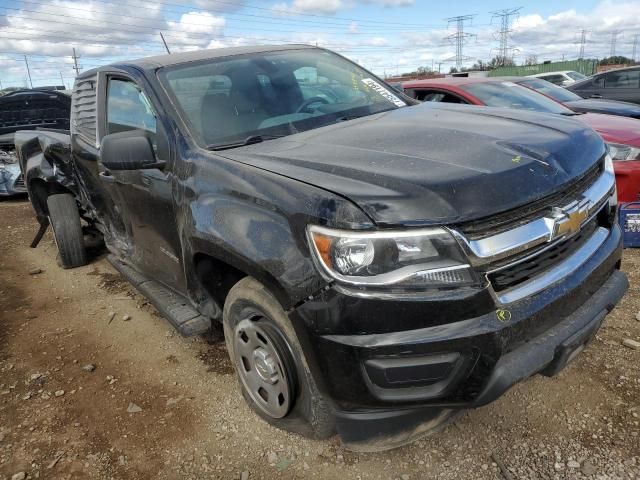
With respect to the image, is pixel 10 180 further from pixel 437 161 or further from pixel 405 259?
pixel 405 259

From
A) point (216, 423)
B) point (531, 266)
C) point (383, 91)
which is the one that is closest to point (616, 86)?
point (383, 91)

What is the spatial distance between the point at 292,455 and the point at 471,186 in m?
1.47

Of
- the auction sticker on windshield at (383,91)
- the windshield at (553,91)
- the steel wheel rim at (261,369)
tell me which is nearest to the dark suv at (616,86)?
the windshield at (553,91)

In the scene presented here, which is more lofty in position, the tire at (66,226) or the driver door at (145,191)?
the driver door at (145,191)

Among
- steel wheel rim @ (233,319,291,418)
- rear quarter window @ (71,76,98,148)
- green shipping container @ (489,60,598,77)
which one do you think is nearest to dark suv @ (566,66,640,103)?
rear quarter window @ (71,76,98,148)

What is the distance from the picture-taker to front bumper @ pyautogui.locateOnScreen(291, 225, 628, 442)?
1729mm

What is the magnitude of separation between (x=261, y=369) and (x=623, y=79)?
37.2 ft

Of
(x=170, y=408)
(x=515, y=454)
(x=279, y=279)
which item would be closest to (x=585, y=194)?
(x=515, y=454)

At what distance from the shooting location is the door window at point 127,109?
3.00m

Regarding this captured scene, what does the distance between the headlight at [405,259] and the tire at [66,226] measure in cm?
419

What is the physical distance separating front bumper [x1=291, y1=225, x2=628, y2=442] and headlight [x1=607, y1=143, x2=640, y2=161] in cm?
296

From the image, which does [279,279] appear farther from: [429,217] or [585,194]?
[585,194]

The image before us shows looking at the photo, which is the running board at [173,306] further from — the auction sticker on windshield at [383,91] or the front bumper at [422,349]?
the auction sticker on windshield at [383,91]

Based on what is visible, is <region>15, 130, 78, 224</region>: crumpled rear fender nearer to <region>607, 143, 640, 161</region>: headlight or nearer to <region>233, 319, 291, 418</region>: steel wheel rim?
<region>233, 319, 291, 418</region>: steel wheel rim
